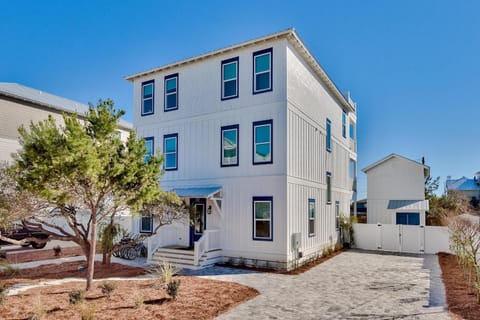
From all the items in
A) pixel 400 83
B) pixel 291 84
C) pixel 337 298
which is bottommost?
pixel 337 298

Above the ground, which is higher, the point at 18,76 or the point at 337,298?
the point at 18,76

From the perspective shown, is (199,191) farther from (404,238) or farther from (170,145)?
(404,238)

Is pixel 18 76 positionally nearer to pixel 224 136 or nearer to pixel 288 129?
pixel 224 136

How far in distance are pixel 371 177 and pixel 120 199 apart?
70.7 ft

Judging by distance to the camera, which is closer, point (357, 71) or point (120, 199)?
point (120, 199)

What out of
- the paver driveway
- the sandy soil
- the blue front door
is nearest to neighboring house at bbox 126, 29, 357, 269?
the paver driveway

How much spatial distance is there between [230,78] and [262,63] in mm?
1597

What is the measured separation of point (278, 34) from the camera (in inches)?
502

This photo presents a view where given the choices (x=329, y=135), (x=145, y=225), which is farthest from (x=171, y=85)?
(x=329, y=135)

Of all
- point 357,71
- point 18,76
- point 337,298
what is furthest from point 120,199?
point 18,76

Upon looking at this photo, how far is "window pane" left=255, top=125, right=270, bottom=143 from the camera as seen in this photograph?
1321 cm

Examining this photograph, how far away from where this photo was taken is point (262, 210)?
1303 centimetres

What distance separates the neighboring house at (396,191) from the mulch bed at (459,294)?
9513 mm

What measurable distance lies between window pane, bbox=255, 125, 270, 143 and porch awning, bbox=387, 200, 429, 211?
14105 millimetres
